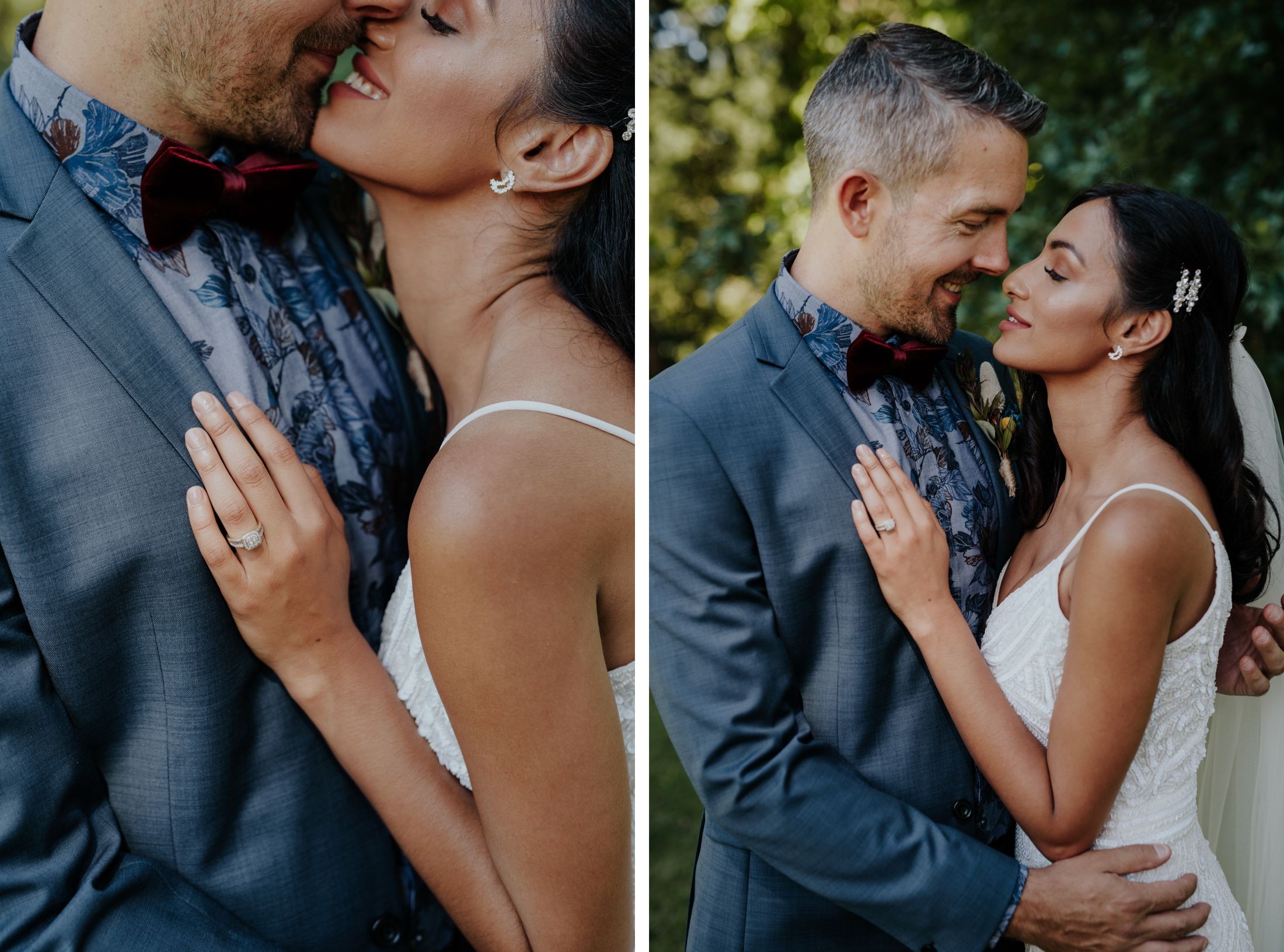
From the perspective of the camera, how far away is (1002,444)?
225 cm

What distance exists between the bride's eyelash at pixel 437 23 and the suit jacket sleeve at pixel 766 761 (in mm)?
876

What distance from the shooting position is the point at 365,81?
206 centimetres

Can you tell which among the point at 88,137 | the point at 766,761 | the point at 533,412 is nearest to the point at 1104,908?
the point at 766,761

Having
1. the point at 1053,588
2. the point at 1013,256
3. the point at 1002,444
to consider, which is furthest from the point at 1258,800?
the point at 1013,256

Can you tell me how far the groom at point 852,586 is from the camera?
2023mm

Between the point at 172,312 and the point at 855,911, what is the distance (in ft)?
5.87

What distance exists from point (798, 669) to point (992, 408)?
76cm

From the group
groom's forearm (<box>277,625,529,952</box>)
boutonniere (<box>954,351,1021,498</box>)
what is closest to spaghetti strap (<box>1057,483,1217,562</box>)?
boutonniere (<box>954,351,1021,498</box>)

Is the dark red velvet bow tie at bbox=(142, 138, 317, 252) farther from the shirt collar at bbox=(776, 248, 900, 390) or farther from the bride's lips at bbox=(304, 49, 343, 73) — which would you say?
the shirt collar at bbox=(776, 248, 900, 390)

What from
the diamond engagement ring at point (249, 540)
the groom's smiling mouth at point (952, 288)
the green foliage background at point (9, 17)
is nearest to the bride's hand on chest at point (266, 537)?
the diamond engagement ring at point (249, 540)

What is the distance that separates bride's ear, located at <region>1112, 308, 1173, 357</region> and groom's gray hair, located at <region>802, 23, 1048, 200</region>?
0.44 m

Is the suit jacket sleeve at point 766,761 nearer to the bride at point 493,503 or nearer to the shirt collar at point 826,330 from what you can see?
the bride at point 493,503

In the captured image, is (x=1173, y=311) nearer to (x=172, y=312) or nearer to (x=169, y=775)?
(x=172, y=312)

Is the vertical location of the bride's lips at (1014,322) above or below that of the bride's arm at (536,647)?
above
